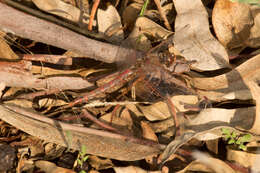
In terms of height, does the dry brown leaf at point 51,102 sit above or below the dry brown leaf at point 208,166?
above

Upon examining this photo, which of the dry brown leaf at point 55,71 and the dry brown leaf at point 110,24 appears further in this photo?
the dry brown leaf at point 110,24

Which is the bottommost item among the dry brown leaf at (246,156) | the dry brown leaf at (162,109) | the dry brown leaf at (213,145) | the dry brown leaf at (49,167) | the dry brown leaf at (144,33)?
the dry brown leaf at (49,167)

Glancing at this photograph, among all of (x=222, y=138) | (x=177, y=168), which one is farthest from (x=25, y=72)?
(x=222, y=138)

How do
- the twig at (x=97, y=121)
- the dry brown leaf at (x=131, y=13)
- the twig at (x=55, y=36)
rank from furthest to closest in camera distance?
1. the dry brown leaf at (x=131, y=13)
2. the twig at (x=97, y=121)
3. the twig at (x=55, y=36)

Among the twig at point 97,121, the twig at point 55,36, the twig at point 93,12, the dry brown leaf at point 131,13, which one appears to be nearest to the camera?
the twig at point 55,36

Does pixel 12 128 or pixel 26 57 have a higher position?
pixel 26 57

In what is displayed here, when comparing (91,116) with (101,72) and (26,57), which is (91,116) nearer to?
(101,72)

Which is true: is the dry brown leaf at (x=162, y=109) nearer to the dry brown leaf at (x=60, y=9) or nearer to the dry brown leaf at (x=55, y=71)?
Answer: the dry brown leaf at (x=55, y=71)

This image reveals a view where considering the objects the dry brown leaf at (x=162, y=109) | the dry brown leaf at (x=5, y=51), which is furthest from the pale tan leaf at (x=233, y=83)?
the dry brown leaf at (x=5, y=51)
